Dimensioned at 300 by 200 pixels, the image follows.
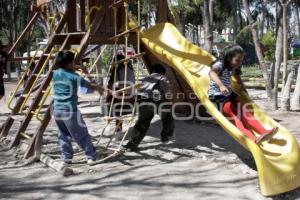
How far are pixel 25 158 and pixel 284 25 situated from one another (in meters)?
7.46

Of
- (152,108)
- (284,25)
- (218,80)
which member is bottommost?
(152,108)

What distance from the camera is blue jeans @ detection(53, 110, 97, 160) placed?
6.54 metres

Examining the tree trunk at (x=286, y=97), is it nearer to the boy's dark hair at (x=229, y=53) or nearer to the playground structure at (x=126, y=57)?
the playground structure at (x=126, y=57)

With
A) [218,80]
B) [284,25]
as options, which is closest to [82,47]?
[218,80]

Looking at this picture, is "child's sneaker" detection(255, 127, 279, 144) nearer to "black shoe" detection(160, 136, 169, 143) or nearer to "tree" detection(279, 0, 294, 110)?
"black shoe" detection(160, 136, 169, 143)

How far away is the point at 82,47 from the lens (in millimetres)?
7438

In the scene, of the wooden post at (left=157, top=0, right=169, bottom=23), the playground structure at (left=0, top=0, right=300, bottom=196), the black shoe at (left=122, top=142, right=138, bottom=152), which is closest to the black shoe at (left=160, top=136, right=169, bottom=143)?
the black shoe at (left=122, top=142, right=138, bottom=152)

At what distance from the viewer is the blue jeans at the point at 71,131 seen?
6539mm

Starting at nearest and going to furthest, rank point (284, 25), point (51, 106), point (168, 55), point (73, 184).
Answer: point (73, 184), point (51, 106), point (168, 55), point (284, 25)

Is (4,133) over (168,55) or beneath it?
beneath

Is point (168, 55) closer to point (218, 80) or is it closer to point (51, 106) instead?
point (218, 80)

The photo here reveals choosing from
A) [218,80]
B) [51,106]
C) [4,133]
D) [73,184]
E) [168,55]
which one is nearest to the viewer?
[73,184]

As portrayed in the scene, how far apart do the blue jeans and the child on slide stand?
1737 millimetres

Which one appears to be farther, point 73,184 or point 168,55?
point 168,55
